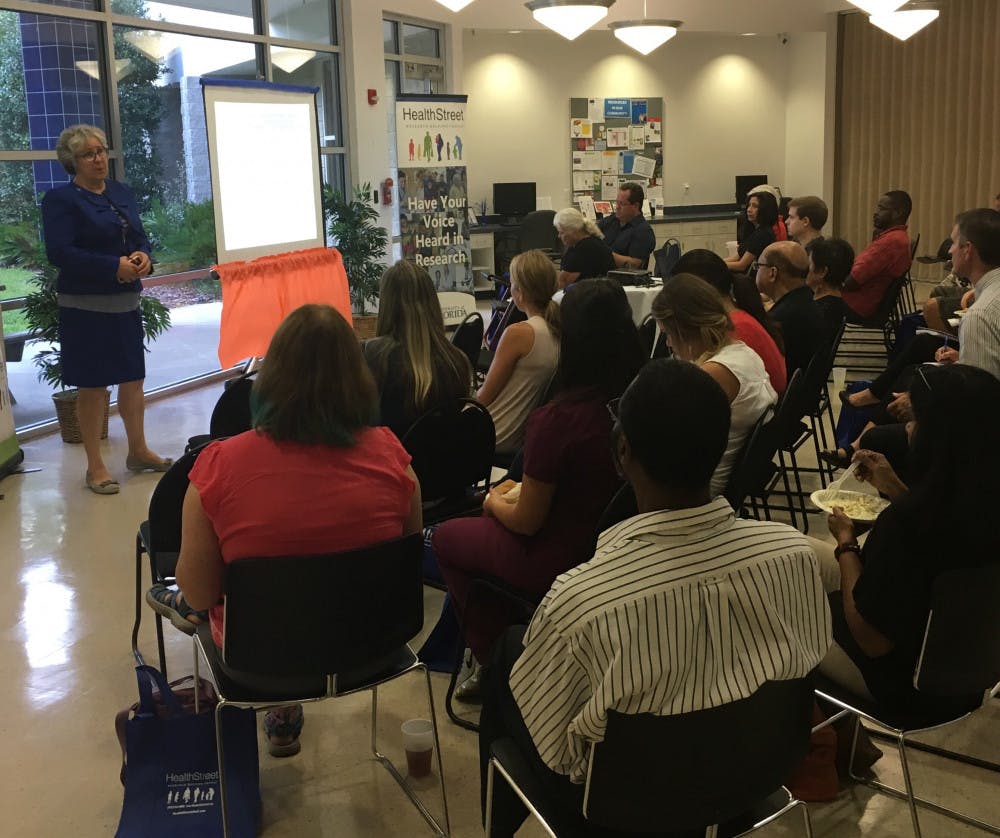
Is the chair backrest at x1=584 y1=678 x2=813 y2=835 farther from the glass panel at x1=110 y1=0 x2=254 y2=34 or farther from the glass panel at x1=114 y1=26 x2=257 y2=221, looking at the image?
the glass panel at x1=110 y1=0 x2=254 y2=34

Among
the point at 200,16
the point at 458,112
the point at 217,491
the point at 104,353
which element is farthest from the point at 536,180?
the point at 217,491

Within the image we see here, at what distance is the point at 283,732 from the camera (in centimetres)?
278

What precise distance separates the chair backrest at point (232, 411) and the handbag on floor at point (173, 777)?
1205 millimetres

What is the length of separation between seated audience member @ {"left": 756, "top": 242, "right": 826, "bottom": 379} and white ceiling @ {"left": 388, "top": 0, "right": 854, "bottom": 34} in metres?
6.22

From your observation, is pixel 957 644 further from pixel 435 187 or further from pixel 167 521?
pixel 435 187

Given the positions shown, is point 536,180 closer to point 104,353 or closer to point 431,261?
point 431,261

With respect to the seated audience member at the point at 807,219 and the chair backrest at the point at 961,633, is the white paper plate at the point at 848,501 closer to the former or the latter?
the chair backrest at the point at 961,633

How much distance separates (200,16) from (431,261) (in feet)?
8.95

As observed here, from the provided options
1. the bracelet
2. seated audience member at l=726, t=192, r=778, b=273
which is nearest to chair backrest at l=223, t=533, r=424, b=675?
the bracelet

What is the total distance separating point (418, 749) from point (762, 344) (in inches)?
79.4

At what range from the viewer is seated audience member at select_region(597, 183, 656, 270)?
7.41 m

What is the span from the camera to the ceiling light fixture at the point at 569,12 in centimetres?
717

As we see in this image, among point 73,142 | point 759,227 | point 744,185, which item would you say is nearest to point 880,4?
point 759,227

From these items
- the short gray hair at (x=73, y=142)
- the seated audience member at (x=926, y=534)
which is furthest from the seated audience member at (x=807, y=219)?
the seated audience member at (x=926, y=534)
